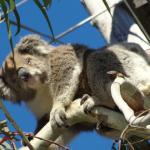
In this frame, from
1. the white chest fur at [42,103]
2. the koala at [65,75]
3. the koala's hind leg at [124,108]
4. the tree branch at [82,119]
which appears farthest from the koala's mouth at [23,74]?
the koala's hind leg at [124,108]

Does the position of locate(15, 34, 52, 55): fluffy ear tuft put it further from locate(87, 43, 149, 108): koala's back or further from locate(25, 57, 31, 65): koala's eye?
locate(87, 43, 149, 108): koala's back

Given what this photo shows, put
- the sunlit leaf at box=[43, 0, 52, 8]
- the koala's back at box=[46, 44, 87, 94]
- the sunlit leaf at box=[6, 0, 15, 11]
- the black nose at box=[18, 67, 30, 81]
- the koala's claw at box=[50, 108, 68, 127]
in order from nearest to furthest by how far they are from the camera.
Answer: the sunlit leaf at box=[6, 0, 15, 11] → the sunlit leaf at box=[43, 0, 52, 8] → the koala's claw at box=[50, 108, 68, 127] → the koala's back at box=[46, 44, 87, 94] → the black nose at box=[18, 67, 30, 81]

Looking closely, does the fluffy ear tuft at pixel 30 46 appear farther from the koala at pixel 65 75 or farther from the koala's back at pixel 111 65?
the koala's back at pixel 111 65

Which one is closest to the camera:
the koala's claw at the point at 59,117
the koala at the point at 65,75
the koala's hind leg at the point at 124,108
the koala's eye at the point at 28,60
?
the koala's hind leg at the point at 124,108

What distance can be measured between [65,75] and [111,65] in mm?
272

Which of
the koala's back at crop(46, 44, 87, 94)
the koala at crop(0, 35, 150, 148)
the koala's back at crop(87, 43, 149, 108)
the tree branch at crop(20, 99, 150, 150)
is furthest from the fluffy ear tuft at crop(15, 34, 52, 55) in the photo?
the tree branch at crop(20, 99, 150, 150)

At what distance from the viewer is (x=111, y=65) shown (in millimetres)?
2420

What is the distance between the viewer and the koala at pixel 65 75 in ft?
7.52

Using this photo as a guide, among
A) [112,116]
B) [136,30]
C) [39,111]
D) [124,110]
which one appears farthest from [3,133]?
[136,30]

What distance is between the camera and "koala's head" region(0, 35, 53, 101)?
9.05ft

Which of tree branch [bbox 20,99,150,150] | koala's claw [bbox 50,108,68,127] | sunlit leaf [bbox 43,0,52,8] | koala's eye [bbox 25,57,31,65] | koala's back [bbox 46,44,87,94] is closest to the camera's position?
sunlit leaf [bbox 43,0,52,8]

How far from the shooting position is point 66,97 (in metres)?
2.41

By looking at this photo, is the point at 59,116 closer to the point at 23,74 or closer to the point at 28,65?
the point at 23,74

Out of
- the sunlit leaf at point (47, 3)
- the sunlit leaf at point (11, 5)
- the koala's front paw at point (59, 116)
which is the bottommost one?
the koala's front paw at point (59, 116)
